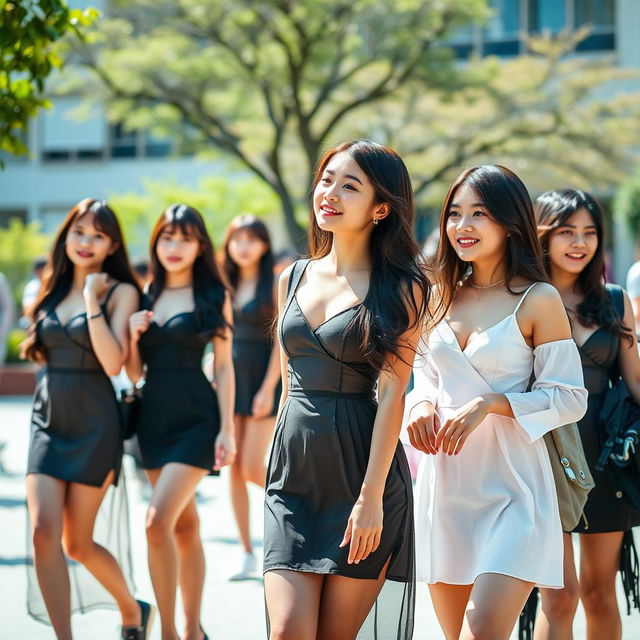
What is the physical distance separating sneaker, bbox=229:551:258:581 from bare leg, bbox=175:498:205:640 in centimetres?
157

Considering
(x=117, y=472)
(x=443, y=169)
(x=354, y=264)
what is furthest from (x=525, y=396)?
(x=443, y=169)

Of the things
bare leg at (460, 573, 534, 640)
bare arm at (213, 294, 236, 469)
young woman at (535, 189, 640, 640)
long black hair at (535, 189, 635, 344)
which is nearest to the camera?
bare leg at (460, 573, 534, 640)

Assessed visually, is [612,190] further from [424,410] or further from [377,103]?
[424,410]

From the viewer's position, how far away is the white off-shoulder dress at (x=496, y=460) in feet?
12.7

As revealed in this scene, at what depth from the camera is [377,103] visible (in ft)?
77.6

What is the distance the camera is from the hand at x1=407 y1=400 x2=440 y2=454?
3.96m

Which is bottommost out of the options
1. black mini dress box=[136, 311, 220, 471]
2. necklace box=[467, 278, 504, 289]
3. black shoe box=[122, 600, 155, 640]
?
black shoe box=[122, 600, 155, 640]

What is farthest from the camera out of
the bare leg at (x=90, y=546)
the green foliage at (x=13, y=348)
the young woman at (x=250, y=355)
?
the green foliage at (x=13, y=348)

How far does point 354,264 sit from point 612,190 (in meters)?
30.1

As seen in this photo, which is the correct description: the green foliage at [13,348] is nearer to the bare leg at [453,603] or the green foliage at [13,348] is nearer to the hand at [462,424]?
the bare leg at [453,603]

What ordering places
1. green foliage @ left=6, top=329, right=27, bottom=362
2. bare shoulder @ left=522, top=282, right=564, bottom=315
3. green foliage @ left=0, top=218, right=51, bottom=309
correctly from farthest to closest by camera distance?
green foliage @ left=0, top=218, right=51, bottom=309 → green foliage @ left=6, top=329, right=27, bottom=362 → bare shoulder @ left=522, top=282, right=564, bottom=315

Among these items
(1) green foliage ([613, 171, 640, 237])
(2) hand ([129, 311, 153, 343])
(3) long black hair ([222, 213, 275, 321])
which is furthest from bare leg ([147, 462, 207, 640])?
(1) green foliage ([613, 171, 640, 237])

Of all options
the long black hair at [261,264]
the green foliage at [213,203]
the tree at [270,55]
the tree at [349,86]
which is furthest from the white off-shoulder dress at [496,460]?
the green foliage at [213,203]

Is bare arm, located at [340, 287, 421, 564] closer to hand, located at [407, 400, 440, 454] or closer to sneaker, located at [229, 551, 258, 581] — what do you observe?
hand, located at [407, 400, 440, 454]
